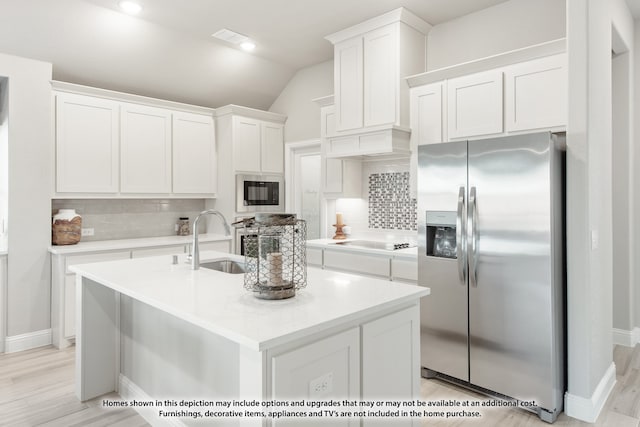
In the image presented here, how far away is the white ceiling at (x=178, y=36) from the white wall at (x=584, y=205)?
130cm

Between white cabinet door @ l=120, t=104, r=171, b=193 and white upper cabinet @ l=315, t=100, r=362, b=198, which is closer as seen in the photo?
white cabinet door @ l=120, t=104, r=171, b=193

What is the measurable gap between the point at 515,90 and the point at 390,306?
215cm

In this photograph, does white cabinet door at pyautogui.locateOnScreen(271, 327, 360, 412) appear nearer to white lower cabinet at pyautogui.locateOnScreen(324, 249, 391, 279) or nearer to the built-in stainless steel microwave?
white lower cabinet at pyautogui.locateOnScreen(324, 249, 391, 279)

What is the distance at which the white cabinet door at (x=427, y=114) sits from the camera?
3520 mm

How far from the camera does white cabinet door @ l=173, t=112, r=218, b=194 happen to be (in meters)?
4.71

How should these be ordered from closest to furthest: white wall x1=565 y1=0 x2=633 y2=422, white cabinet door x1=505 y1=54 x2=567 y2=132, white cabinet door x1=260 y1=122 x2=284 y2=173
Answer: white wall x1=565 y1=0 x2=633 y2=422 → white cabinet door x1=505 y1=54 x2=567 y2=132 → white cabinet door x1=260 y1=122 x2=284 y2=173

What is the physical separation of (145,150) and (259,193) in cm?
140

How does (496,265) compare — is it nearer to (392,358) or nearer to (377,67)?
(392,358)

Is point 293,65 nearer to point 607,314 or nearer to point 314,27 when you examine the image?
point 314,27

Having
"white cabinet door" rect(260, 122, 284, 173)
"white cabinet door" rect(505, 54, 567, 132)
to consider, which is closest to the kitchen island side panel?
"white cabinet door" rect(505, 54, 567, 132)

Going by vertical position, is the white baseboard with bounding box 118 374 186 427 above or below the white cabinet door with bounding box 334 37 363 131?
below

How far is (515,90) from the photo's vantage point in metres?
3.06

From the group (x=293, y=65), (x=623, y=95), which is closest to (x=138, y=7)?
(x=293, y=65)

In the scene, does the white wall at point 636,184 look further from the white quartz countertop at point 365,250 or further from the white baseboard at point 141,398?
the white baseboard at point 141,398
